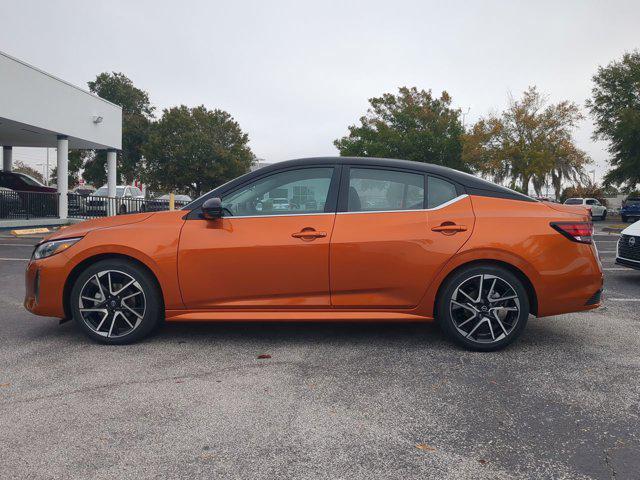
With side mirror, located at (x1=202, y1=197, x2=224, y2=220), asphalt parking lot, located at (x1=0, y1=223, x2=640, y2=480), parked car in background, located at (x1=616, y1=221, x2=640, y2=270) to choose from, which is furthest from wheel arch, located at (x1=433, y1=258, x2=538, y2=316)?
parked car in background, located at (x1=616, y1=221, x2=640, y2=270)

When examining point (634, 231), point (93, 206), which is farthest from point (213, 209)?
point (93, 206)

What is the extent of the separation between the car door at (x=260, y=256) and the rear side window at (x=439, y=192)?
0.79 m

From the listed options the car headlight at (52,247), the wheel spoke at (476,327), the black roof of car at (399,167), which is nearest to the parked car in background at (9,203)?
the car headlight at (52,247)

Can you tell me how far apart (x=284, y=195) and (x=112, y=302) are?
167 cm

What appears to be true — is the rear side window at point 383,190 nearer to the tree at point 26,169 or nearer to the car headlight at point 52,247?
the car headlight at point 52,247

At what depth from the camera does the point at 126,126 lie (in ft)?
175

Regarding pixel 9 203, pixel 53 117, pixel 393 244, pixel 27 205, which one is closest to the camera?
pixel 393 244

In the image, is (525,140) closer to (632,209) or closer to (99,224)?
(632,209)

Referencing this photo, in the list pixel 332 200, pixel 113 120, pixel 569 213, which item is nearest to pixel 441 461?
pixel 332 200

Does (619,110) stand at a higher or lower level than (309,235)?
higher

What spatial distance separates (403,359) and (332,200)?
139cm

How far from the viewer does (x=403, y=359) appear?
390 cm

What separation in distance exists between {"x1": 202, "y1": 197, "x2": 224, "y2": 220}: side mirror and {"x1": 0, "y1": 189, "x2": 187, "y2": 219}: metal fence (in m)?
12.5

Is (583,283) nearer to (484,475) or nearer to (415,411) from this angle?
(415,411)
